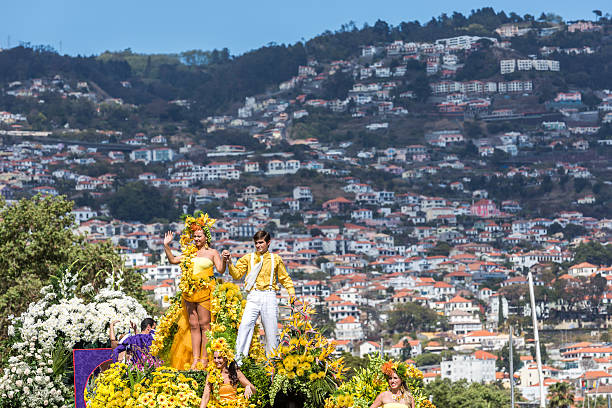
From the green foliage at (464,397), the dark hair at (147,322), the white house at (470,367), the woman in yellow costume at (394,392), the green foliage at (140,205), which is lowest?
the white house at (470,367)

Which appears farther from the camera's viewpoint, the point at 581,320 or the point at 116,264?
the point at 581,320

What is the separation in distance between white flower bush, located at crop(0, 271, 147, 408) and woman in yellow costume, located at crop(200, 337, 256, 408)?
4.34m

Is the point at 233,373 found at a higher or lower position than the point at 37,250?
lower

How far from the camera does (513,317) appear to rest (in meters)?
138

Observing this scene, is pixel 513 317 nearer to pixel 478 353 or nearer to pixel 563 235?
pixel 478 353

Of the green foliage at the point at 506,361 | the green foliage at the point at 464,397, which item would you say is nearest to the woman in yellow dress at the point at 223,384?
the green foliage at the point at 464,397

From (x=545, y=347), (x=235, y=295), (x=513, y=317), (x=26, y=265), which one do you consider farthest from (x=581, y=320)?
(x=235, y=295)

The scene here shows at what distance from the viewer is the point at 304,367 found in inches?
410

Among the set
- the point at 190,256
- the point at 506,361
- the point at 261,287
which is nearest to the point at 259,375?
the point at 261,287

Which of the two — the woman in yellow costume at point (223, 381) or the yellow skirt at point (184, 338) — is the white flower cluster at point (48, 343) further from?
the woman in yellow costume at point (223, 381)

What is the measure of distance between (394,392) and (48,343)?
5.91m

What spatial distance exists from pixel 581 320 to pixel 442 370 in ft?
118

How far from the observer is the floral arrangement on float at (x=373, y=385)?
10203 mm

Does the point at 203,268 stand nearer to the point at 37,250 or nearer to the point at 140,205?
the point at 37,250
